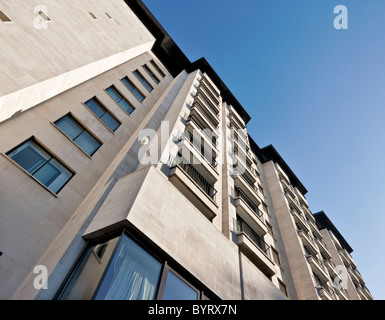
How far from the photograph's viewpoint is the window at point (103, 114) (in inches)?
553

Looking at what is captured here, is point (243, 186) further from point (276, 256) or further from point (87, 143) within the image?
point (87, 143)

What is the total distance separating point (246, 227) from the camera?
16062mm

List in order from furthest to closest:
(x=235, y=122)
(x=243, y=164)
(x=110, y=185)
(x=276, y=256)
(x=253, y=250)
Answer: (x=235, y=122) < (x=243, y=164) < (x=276, y=256) < (x=253, y=250) < (x=110, y=185)

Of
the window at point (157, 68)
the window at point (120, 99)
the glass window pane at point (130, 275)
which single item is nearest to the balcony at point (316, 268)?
the glass window pane at point (130, 275)

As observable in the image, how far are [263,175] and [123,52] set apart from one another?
21.4 meters

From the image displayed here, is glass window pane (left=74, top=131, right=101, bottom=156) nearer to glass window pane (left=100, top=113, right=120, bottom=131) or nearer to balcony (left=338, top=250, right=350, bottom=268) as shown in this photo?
glass window pane (left=100, top=113, right=120, bottom=131)

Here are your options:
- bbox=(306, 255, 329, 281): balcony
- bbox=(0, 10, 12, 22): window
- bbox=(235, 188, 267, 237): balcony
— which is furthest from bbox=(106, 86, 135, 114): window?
bbox=(306, 255, 329, 281): balcony

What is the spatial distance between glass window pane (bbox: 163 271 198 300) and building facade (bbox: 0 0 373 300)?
0.03 meters

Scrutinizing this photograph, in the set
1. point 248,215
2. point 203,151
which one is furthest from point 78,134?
point 248,215

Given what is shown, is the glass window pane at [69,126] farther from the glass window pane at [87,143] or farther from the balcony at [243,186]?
the balcony at [243,186]

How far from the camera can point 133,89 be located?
1895cm

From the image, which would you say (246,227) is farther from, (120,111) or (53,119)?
(53,119)

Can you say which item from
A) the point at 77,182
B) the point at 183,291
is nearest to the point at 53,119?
the point at 77,182

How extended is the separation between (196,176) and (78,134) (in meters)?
6.62
